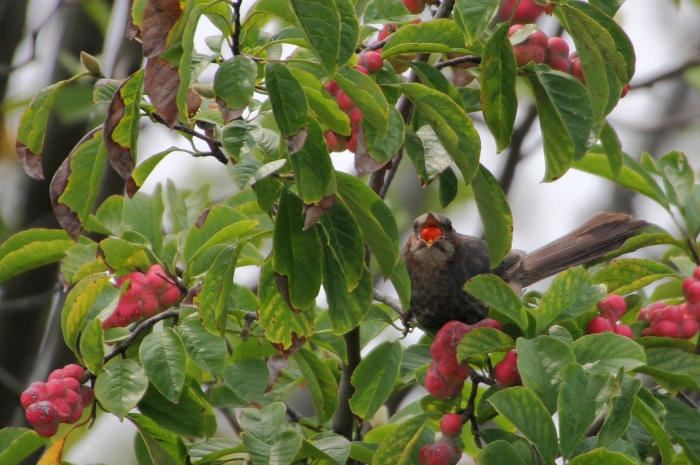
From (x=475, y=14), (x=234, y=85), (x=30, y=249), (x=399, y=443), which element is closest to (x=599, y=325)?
(x=399, y=443)

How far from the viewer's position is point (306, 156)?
6.02 feet

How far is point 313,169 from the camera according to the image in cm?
182

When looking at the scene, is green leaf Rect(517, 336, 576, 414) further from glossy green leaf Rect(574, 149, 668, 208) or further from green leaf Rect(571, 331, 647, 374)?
glossy green leaf Rect(574, 149, 668, 208)

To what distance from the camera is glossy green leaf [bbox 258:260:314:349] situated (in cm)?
227

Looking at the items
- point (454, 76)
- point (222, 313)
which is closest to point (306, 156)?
point (222, 313)

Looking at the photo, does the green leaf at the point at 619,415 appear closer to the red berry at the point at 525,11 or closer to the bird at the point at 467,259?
the red berry at the point at 525,11

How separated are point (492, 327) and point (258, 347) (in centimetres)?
84

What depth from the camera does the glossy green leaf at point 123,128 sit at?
6.01 ft

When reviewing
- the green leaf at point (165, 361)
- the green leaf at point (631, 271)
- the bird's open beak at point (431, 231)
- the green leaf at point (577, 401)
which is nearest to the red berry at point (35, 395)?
the green leaf at point (165, 361)

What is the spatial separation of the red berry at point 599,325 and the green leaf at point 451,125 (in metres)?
0.69

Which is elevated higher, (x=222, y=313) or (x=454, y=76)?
(x=454, y=76)

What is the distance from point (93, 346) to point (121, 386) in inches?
4.9

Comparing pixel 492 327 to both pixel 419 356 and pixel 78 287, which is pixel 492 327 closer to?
pixel 419 356

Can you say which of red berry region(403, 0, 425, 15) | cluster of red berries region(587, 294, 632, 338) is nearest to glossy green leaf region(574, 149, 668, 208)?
cluster of red berries region(587, 294, 632, 338)
